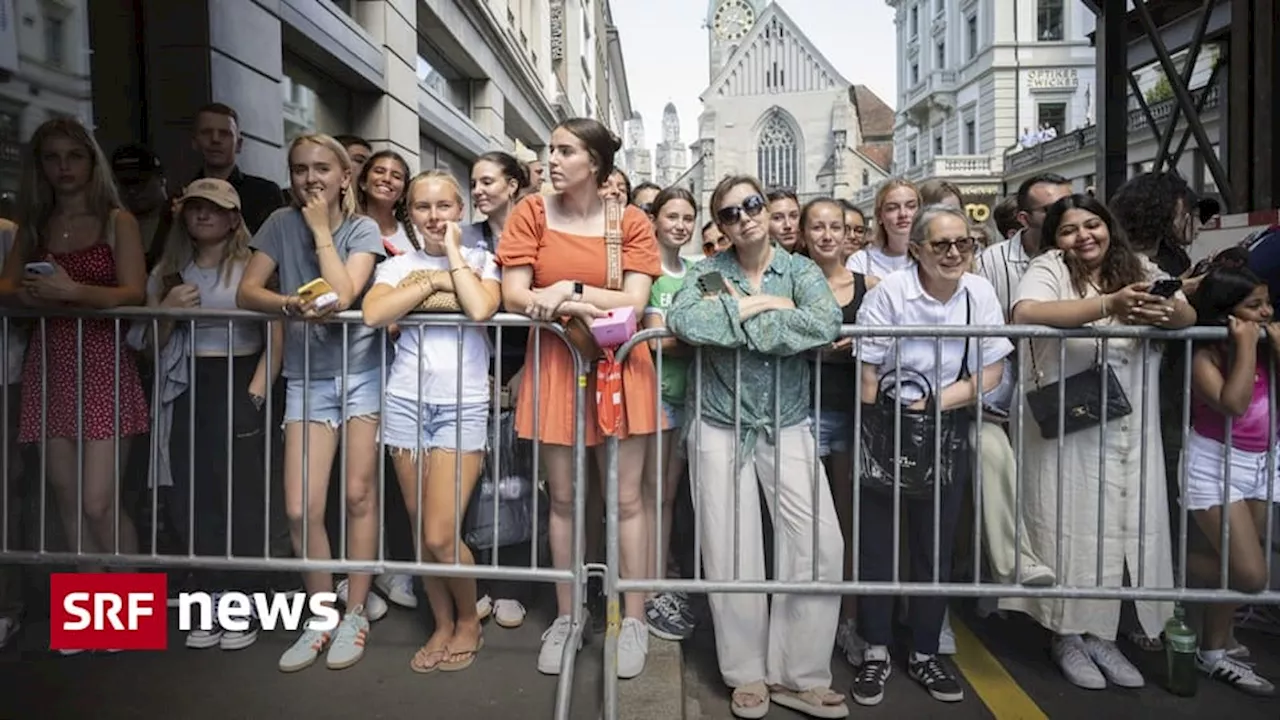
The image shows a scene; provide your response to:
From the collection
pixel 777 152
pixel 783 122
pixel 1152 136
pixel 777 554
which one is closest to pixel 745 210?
pixel 777 554

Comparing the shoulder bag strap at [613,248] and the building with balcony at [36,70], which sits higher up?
the building with balcony at [36,70]

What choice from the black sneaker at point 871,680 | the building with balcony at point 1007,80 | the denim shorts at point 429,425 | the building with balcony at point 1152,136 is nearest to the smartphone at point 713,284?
the denim shorts at point 429,425

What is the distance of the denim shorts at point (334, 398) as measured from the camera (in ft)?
12.1

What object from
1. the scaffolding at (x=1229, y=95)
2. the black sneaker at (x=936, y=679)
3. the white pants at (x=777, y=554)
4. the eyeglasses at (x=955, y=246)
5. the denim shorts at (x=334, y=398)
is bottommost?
the black sneaker at (x=936, y=679)

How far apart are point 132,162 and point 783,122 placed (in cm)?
8124

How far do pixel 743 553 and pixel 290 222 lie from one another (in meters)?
2.40

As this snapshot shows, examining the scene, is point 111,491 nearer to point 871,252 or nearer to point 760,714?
point 760,714

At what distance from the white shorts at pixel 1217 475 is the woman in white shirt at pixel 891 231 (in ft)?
5.94

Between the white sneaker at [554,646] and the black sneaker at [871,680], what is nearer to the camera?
the black sneaker at [871,680]

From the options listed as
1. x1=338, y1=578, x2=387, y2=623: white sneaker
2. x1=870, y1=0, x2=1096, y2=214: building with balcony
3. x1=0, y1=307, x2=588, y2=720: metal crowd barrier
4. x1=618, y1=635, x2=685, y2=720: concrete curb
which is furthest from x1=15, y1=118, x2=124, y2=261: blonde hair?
x1=870, y1=0, x2=1096, y2=214: building with balcony

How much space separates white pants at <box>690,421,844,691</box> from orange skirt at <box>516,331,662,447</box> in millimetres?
243

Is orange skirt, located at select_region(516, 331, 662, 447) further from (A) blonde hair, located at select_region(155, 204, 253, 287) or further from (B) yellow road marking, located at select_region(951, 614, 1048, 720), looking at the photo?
(B) yellow road marking, located at select_region(951, 614, 1048, 720)

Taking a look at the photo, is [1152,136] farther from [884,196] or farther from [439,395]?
[439,395]

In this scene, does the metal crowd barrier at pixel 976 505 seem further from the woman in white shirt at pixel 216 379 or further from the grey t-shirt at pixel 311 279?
the woman in white shirt at pixel 216 379
